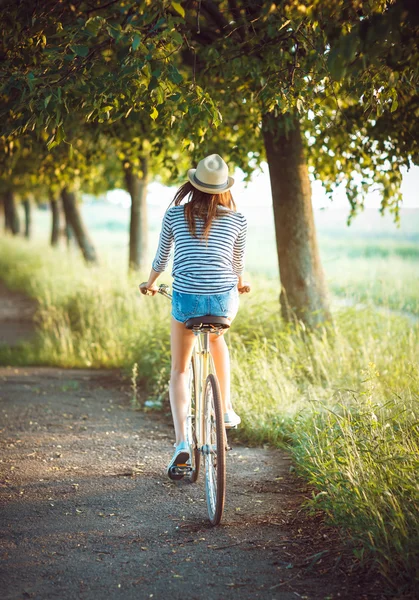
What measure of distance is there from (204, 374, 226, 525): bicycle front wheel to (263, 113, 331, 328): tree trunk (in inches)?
150

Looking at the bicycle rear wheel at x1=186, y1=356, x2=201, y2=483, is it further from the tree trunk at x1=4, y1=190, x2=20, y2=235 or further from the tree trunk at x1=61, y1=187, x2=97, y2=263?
the tree trunk at x1=4, y1=190, x2=20, y2=235

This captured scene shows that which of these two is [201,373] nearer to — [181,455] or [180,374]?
[180,374]

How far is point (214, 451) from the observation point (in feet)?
15.2

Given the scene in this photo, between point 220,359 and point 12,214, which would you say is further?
point 12,214

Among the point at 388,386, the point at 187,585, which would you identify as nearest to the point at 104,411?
the point at 388,386

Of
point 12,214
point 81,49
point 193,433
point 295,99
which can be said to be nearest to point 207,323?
point 193,433

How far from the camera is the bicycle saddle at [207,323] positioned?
14.6ft

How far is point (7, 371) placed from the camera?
9781 millimetres

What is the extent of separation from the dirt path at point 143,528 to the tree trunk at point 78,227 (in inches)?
509

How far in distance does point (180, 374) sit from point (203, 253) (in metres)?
0.91

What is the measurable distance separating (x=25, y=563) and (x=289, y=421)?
2899mm

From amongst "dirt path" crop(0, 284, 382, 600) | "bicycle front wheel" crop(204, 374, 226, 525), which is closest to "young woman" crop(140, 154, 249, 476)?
"bicycle front wheel" crop(204, 374, 226, 525)

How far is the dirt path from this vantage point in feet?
12.0

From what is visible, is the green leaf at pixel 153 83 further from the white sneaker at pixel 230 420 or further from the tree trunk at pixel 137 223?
the tree trunk at pixel 137 223
